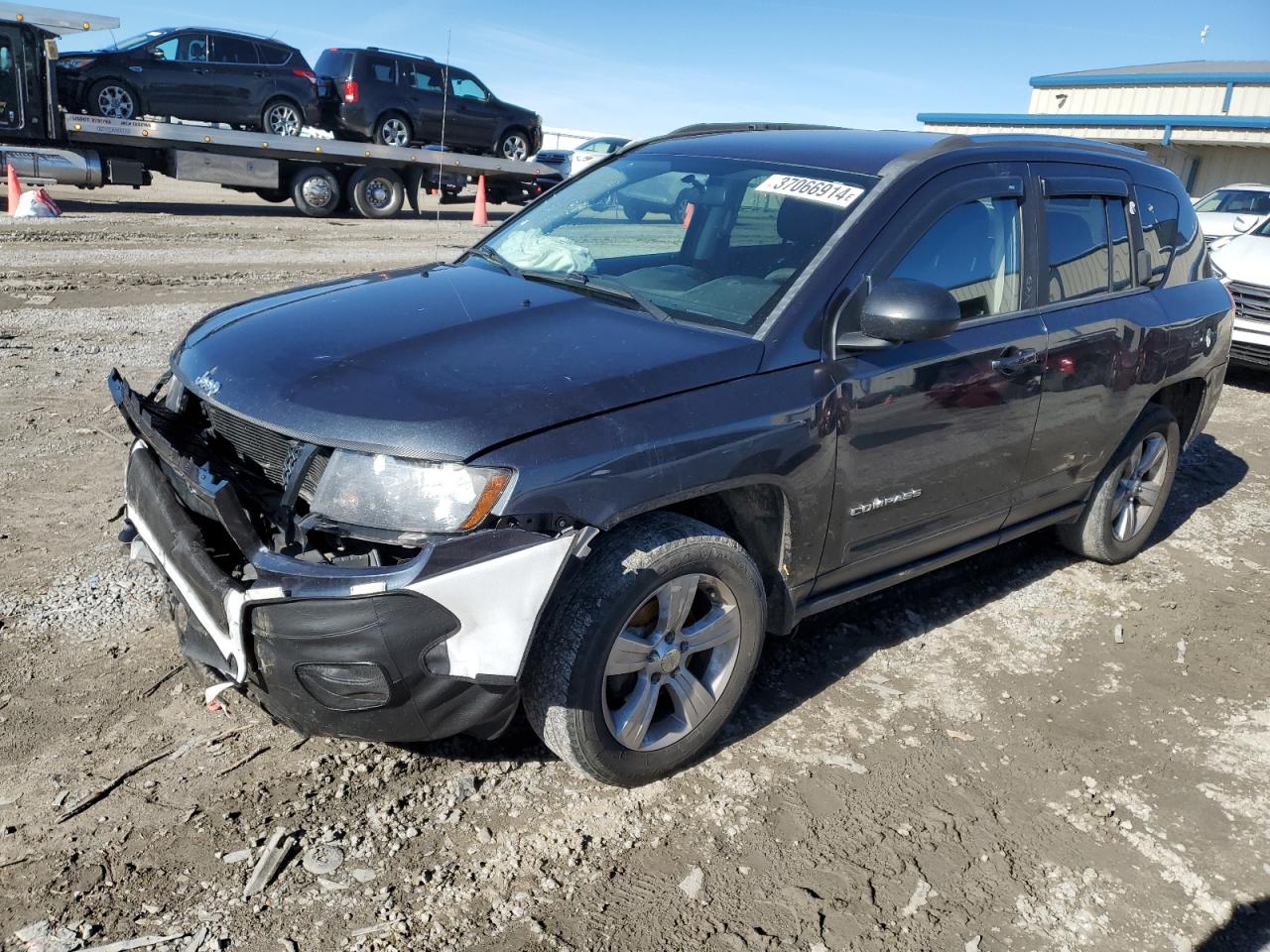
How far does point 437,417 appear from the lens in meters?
2.69

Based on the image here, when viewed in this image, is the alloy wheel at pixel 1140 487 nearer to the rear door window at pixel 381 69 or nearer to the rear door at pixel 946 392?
the rear door at pixel 946 392

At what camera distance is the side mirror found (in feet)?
10.6

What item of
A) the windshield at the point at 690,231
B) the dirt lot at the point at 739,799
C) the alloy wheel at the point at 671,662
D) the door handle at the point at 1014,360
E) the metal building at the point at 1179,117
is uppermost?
the metal building at the point at 1179,117

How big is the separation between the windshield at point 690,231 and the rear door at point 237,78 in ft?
52.3

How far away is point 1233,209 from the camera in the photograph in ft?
46.7

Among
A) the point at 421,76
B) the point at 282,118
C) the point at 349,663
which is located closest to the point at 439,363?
the point at 349,663

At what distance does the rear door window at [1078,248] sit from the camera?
166 inches

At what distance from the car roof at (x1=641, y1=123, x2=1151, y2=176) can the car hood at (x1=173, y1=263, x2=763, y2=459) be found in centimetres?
100

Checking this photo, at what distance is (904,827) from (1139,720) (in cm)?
132

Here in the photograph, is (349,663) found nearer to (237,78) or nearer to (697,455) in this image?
(697,455)

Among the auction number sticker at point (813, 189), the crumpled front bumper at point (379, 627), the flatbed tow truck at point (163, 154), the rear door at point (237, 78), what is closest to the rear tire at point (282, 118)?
the rear door at point (237, 78)

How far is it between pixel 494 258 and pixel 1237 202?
13.8 metres

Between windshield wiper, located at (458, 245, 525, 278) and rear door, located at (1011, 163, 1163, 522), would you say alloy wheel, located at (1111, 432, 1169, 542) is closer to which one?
rear door, located at (1011, 163, 1163, 522)

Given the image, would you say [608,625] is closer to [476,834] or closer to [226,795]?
[476,834]
